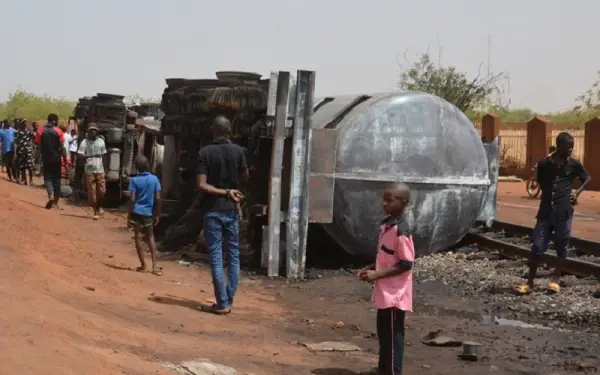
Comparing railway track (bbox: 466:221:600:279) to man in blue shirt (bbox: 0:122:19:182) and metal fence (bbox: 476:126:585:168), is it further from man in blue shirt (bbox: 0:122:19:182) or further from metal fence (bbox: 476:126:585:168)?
metal fence (bbox: 476:126:585:168)

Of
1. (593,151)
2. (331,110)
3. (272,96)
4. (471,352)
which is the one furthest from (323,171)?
(593,151)

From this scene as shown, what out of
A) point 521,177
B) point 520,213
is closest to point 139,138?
point 520,213

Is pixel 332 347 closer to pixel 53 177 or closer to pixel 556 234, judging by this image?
pixel 556 234

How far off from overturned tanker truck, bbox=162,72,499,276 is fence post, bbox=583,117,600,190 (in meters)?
17.6

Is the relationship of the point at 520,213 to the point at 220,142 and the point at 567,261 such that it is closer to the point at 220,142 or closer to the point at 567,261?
the point at 567,261

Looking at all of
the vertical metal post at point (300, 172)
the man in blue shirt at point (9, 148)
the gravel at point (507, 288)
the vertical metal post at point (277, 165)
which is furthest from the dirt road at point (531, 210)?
the man in blue shirt at point (9, 148)

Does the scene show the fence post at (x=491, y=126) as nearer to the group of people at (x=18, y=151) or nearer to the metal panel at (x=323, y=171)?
the group of people at (x=18, y=151)

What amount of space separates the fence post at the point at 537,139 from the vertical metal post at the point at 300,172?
76.2ft

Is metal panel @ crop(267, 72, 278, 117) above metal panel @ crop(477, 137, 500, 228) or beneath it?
above

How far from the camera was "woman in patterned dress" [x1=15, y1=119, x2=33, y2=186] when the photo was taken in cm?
2400

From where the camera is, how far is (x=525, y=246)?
11695 millimetres

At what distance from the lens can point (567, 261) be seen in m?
10.0

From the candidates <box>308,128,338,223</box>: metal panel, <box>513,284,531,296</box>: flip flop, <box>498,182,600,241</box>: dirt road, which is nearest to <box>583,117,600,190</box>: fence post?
<box>498,182,600,241</box>: dirt road

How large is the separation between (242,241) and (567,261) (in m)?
4.06
